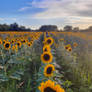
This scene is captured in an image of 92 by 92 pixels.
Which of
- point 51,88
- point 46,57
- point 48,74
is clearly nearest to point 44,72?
point 48,74

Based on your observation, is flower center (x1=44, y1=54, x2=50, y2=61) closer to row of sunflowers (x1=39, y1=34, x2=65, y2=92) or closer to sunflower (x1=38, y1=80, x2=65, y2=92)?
row of sunflowers (x1=39, y1=34, x2=65, y2=92)

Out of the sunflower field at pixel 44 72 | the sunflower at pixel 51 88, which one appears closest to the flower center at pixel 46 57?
the sunflower field at pixel 44 72

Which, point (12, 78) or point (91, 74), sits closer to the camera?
point (12, 78)

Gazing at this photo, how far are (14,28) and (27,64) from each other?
48.8 ft

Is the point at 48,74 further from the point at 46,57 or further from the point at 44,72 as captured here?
the point at 46,57

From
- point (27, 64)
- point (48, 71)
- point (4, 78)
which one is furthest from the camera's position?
point (27, 64)

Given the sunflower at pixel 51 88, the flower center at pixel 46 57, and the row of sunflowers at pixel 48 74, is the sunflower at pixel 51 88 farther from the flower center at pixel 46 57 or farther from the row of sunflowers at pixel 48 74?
the flower center at pixel 46 57

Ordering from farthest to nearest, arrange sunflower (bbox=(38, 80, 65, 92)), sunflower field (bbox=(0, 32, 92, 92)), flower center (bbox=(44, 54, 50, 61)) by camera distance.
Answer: flower center (bbox=(44, 54, 50, 61)) → sunflower field (bbox=(0, 32, 92, 92)) → sunflower (bbox=(38, 80, 65, 92))

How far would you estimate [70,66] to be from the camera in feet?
14.1

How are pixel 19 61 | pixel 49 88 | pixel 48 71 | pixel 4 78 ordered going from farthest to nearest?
pixel 19 61 → pixel 4 78 → pixel 48 71 → pixel 49 88

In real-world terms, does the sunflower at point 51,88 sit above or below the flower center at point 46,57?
below

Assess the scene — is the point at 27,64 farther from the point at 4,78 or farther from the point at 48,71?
the point at 48,71

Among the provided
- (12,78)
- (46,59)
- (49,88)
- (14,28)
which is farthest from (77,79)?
(14,28)

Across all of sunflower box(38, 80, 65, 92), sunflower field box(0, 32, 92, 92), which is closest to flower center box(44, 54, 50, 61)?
sunflower field box(0, 32, 92, 92)
